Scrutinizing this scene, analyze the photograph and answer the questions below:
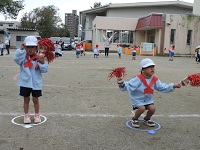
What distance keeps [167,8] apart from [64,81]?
116ft

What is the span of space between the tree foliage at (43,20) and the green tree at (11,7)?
19967 millimetres

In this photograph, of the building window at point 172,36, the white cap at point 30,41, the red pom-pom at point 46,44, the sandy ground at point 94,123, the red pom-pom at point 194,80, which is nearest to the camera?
the sandy ground at point 94,123

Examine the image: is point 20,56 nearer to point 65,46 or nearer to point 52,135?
point 52,135

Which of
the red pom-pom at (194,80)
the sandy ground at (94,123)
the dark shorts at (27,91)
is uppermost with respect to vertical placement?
the red pom-pom at (194,80)

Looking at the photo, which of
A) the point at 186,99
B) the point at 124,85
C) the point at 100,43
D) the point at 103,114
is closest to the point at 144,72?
the point at 124,85

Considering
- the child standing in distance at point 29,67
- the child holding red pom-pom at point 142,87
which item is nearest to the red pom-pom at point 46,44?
the child standing in distance at point 29,67

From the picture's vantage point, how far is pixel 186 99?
7.09 meters

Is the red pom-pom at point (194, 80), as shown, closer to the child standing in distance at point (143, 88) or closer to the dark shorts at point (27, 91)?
the child standing in distance at point (143, 88)

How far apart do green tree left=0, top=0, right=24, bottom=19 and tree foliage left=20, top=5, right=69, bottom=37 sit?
20.0 meters

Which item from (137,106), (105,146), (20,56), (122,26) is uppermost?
(122,26)

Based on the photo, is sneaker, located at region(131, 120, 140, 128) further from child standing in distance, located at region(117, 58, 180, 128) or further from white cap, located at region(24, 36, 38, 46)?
white cap, located at region(24, 36, 38, 46)

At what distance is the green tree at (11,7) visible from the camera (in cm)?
4437

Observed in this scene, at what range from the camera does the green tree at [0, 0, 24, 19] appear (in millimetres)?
44372

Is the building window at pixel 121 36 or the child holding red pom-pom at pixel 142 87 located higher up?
the building window at pixel 121 36
